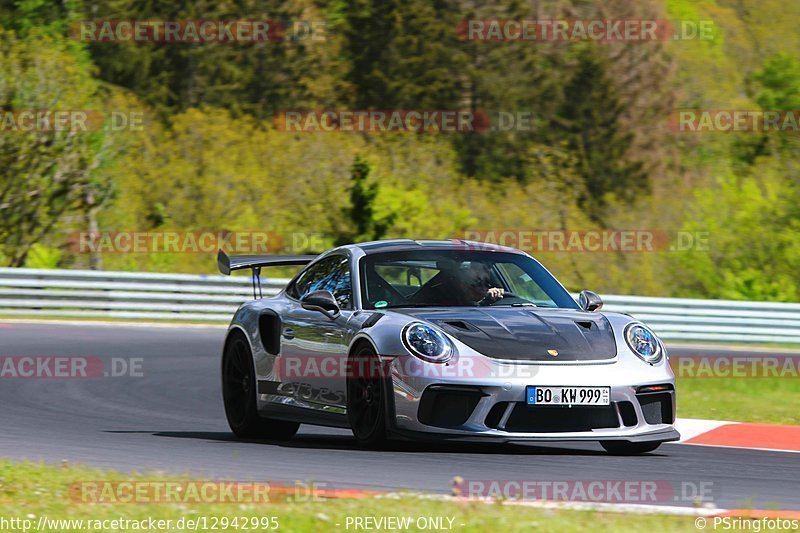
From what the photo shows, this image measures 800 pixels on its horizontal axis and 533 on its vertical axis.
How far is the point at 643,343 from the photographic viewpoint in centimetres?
877

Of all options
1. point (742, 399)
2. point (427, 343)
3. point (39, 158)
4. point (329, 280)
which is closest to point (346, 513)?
point (427, 343)

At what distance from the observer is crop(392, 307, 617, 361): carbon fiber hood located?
8305mm

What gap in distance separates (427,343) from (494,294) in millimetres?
1179

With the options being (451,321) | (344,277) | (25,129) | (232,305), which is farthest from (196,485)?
(25,129)

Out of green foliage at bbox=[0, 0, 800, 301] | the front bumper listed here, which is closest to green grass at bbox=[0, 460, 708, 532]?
the front bumper

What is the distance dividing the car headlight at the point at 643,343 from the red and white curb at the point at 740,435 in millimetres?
1571

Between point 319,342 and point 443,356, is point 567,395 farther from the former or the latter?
point 319,342

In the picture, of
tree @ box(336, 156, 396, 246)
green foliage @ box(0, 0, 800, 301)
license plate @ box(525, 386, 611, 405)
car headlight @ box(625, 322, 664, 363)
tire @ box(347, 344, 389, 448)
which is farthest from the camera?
green foliage @ box(0, 0, 800, 301)

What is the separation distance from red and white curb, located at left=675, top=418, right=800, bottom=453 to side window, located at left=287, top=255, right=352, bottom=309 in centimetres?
276

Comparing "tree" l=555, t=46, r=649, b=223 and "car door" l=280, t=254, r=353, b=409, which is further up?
"tree" l=555, t=46, r=649, b=223

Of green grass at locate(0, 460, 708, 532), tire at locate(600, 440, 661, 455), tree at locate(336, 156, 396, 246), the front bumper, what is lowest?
tire at locate(600, 440, 661, 455)

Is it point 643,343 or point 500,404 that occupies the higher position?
point 643,343

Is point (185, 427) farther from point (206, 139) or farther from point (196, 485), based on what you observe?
point (206, 139)

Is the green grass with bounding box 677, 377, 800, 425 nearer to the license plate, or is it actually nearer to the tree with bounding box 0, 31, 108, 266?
the license plate
